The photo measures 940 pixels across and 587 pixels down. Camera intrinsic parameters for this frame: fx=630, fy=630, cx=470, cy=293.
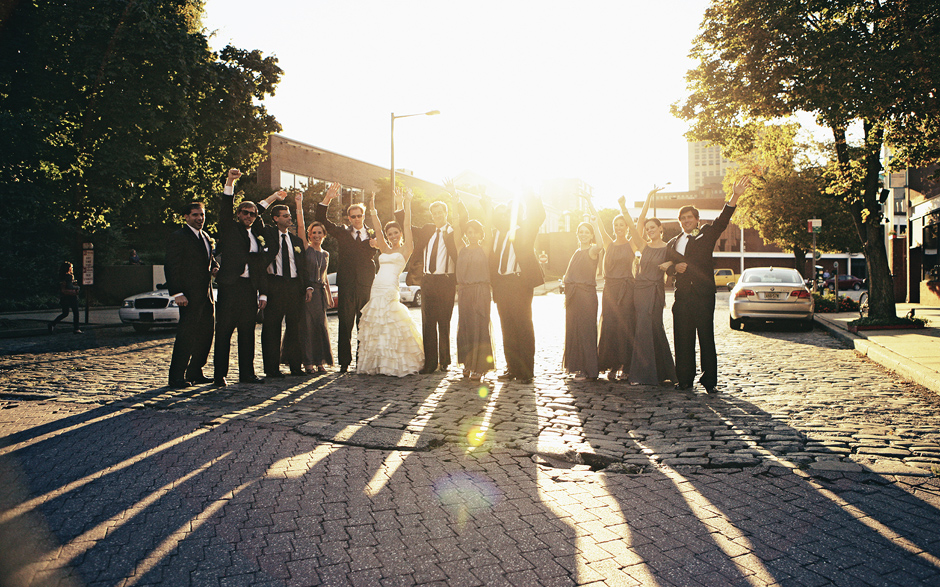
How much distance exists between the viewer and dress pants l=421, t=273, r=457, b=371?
802 cm

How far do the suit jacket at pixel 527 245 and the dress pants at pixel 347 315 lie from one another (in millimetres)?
1969

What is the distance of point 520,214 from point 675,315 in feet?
7.05

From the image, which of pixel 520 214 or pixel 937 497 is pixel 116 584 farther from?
pixel 520 214

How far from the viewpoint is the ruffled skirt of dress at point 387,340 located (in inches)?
309

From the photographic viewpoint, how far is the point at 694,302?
6934 millimetres

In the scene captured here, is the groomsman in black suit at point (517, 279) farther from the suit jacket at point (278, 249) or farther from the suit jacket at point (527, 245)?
the suit jacket at point (278, 249)

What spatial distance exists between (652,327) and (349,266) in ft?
12.8

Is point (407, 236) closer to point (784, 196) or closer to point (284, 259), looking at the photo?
point (284, 259)

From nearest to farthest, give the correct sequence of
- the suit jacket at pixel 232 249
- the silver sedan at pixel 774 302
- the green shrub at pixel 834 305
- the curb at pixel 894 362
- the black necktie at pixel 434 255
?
the curb at pixel 894 362, the suit jacket at pixel 232 249, the black necktie at pixel 434 255, the silver sedan at pixel 774 302, the green shrub at pixel 834 305

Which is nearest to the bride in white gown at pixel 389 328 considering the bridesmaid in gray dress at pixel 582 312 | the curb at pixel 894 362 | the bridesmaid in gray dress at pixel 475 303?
the bridesmaid in gray dress at pixel 475 303

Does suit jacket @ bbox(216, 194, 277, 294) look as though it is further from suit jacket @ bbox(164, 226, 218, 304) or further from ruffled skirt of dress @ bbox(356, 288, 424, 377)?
ruffled skirt of dress @ bbox(356, 288, 424, 377)

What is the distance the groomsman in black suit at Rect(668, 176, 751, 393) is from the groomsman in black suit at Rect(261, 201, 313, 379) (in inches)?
178

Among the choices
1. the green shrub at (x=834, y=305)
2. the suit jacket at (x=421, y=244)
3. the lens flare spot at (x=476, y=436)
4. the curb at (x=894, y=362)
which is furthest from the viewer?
the green shrub at (x=834, y=305)

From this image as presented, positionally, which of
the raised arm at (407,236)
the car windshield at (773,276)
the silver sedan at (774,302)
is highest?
the raised arm at (407,236)
